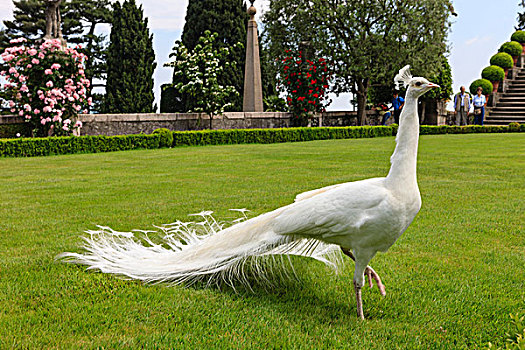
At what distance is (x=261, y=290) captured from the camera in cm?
350

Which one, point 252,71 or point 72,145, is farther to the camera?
point 252,71

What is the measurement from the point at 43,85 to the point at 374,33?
1620 centimetres

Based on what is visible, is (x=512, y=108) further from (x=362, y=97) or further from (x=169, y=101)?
(x=169, y=101)

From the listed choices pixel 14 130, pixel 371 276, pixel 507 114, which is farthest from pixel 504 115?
pixel 371 276

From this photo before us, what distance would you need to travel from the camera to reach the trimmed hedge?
48.9ft

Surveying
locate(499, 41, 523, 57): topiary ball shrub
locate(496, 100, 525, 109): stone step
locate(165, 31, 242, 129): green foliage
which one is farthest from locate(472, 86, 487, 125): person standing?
locate(165, 31, 242, 129): green foliage

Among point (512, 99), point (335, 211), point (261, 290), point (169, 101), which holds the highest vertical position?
point (512, 99)

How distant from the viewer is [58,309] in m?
3.11

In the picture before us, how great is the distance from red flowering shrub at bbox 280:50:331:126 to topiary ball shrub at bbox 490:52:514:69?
15.6 m

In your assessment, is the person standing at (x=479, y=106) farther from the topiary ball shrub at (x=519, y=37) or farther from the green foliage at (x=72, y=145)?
the green foliage at (x=72, y=145)

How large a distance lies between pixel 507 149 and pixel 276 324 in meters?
13.4

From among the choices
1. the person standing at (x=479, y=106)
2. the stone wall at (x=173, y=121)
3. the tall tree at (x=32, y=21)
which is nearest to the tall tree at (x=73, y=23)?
the tall tree at (x=32, y=21)

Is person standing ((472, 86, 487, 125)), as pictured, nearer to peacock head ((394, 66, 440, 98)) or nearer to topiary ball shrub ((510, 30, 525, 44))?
topiary ball shrub ((510, 30, 525, 44))

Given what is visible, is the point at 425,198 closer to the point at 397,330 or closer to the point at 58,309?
the point at 397,330
